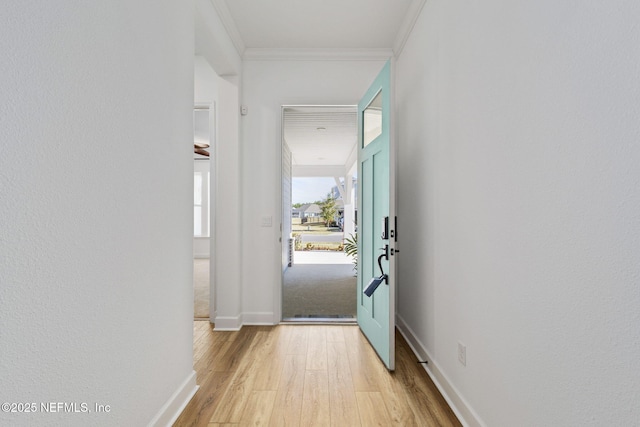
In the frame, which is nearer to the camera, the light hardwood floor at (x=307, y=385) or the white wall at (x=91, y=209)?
the white wall at (x=91, y=209)

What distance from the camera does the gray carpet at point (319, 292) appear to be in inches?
143

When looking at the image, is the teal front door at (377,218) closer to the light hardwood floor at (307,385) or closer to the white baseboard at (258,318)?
the light hardwood floor at (307,385)

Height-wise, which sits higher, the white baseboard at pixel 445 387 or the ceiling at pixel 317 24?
the ceiling at pixel 317 24

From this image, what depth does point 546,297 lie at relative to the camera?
3.65ft

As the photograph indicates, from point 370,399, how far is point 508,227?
126cm

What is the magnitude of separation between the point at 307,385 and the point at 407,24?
2820 millimetres

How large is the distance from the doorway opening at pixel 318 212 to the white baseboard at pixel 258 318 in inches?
7.2

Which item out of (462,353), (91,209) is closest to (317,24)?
(91,209)

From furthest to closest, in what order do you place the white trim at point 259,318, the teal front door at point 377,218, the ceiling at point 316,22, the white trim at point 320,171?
the white trim at point 320,171, the white trim at point 259,318, the ceiling at point 316,22, the teal front door at point 377,218

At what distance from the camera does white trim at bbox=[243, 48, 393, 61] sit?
10.6ft

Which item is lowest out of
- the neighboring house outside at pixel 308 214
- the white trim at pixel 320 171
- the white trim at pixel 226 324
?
the white trim at pixel 226 324

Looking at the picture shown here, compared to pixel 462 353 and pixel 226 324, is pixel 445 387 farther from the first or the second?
pixel 226 324

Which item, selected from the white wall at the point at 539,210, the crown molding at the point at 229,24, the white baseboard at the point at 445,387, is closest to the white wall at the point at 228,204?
the crown molding at the point at 229,24

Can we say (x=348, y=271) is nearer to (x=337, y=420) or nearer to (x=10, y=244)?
(x=337, y=420)
